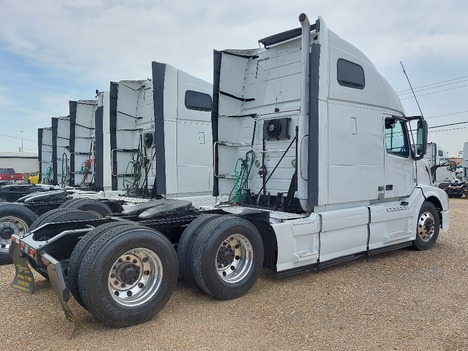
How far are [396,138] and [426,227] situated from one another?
1866 millimetres

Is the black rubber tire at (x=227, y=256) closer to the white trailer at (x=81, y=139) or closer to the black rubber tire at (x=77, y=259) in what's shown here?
the black rubber tire at (x=77, y=259)

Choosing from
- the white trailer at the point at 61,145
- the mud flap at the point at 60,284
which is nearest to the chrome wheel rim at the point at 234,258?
the mud flap at the point at 60,284

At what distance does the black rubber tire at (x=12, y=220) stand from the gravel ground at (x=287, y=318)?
Answer: 1.11 meters

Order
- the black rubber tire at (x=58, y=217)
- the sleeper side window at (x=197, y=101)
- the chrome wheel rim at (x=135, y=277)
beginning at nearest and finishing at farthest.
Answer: the chrome wheel rim at (x=135, y=277) < the black rubber tire at (x=58, y=217) < the sleeper side window at (x=197, y=101)

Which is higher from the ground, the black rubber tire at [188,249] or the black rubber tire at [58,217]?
the black rubber tire at [58,217]

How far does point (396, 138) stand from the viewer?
7367 mm

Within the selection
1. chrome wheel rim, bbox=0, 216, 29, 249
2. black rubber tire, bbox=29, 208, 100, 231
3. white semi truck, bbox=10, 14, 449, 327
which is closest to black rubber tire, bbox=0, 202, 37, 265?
chrome wheel rim, bbox=0, 216, 29, 249

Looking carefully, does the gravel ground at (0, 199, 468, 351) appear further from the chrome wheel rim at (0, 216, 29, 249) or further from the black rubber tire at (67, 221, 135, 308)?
the chrome wheel rim at (0, 216, 29, 249)

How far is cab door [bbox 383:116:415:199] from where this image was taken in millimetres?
7039

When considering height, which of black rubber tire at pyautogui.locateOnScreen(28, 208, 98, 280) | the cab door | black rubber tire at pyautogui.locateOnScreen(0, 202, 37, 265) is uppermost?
the cab door

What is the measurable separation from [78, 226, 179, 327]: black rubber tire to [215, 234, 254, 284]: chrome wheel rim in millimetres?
731

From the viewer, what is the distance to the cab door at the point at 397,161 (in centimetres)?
704

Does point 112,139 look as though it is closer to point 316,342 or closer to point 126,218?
point 126,218

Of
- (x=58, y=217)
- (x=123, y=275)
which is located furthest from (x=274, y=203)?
(x=58, y=217)
